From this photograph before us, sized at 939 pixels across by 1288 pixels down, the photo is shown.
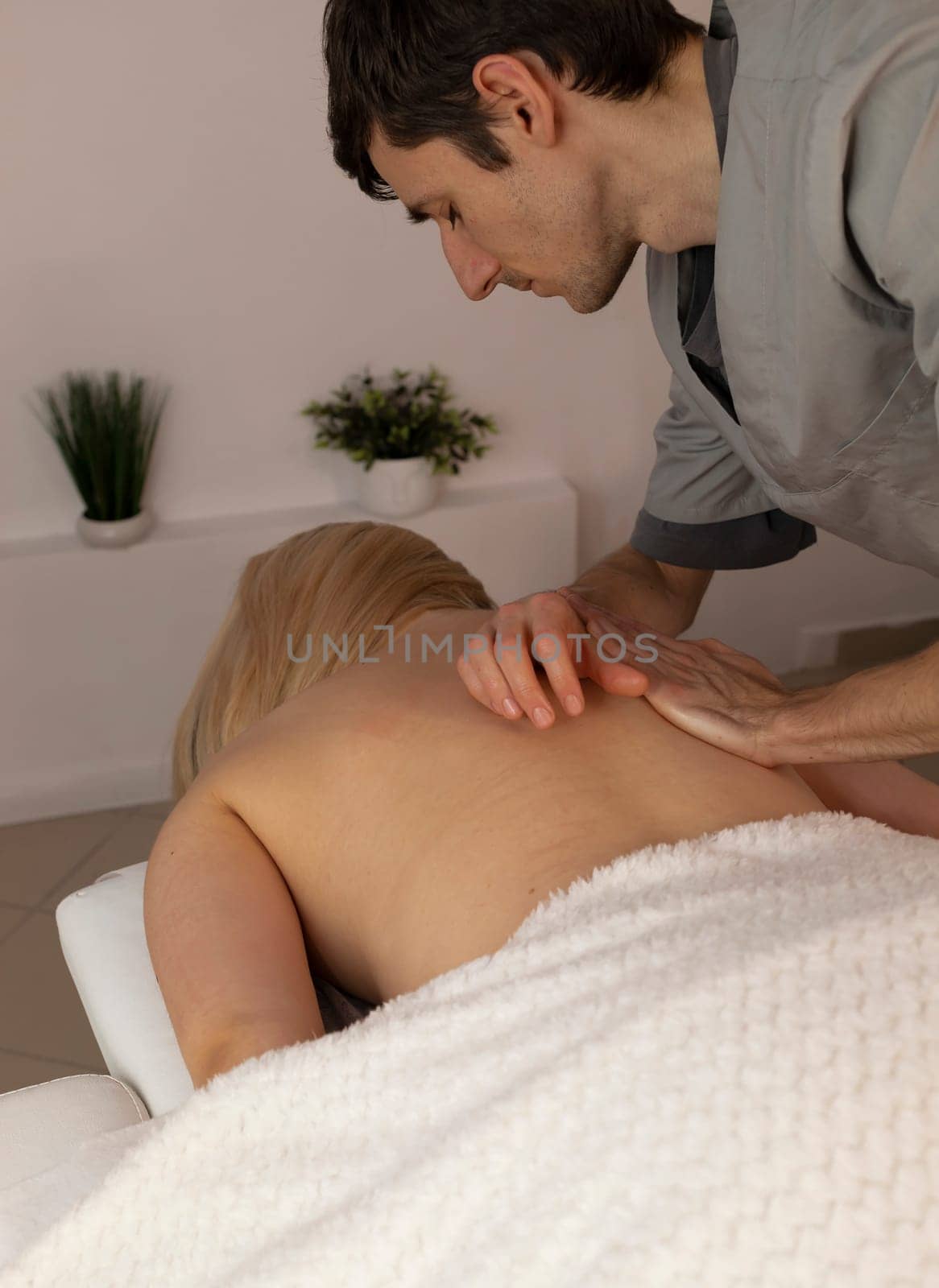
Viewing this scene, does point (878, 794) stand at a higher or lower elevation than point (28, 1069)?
higher

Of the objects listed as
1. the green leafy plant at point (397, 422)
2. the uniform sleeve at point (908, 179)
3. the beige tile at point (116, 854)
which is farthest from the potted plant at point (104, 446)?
the uniform sleeve at point (908, 179)

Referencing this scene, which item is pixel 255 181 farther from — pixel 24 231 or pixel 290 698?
pixel 290 698

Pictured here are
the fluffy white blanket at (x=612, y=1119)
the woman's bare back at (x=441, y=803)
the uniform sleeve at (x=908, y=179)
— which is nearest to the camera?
the fluffy white blanket at (x=612, y=1119)

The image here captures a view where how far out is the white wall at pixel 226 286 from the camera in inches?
103

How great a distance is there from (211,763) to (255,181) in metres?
1.82

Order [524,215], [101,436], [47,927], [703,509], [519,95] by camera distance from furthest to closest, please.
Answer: [101,436] < [47,927] < [703,509] < [524,215] < [519,95]

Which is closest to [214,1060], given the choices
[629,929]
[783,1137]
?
[629,929]

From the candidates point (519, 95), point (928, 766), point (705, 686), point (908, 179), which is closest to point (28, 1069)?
point (705, 686)

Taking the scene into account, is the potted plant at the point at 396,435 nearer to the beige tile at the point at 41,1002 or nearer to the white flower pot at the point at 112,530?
the white flower pot at the point at 112,530

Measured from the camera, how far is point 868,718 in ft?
4.17

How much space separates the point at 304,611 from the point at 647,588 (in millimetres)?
569

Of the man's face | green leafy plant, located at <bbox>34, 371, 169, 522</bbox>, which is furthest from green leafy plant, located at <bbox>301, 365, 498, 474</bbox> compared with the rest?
the man's face

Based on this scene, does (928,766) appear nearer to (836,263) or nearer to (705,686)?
(705,686)

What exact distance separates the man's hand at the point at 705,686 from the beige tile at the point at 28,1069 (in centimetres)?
125
